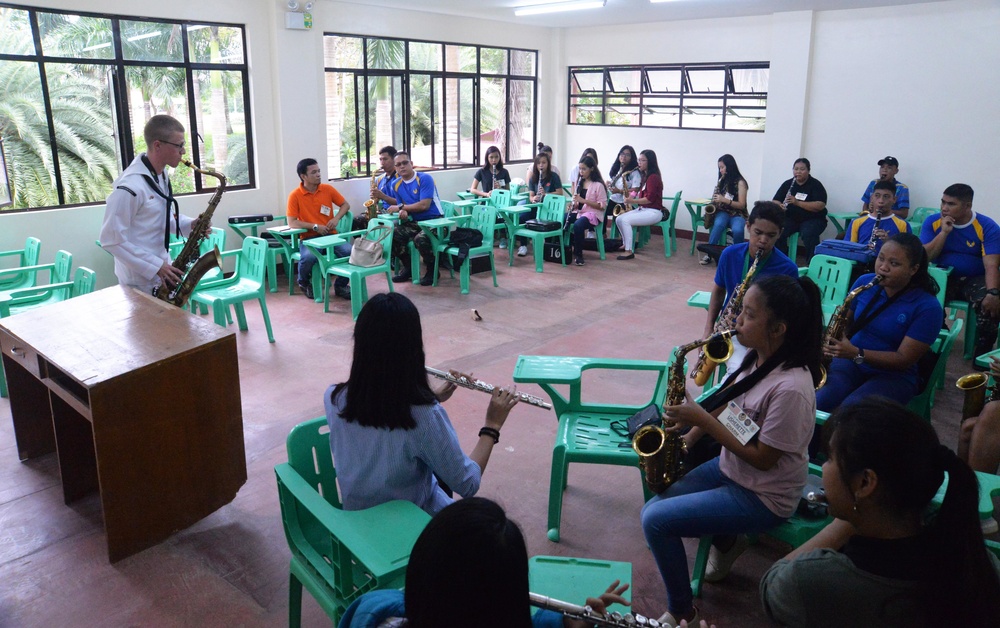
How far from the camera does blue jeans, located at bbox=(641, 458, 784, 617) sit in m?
2.17

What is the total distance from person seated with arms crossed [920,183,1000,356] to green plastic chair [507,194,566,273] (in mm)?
3530

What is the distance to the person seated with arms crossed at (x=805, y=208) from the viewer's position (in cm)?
774

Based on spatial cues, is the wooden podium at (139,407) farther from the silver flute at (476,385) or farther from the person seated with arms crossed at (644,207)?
the person seated with arms crossed at (644,207)

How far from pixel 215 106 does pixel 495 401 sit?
19.7 feet

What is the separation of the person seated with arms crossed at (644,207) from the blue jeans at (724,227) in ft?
2.09

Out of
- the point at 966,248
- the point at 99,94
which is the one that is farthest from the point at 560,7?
the point at 966,248

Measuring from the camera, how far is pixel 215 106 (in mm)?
7066

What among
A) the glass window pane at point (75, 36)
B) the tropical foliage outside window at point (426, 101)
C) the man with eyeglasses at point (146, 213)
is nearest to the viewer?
the man with eyeglasses at point (146, 213)

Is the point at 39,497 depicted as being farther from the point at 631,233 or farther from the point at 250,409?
the point at 631,233

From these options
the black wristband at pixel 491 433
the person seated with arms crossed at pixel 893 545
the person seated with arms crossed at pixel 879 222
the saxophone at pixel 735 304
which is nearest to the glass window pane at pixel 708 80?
the person seated with arms crossed at pixel 879 222

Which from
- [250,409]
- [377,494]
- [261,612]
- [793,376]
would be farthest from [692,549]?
[250,409]

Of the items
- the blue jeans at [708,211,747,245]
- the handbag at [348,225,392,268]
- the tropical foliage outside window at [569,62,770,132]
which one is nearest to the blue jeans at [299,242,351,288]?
the handbag at [348,225,392,268]

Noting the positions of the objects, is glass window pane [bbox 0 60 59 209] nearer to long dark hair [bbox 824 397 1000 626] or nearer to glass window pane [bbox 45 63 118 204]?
glass window pane [bbox 45 63 118 204]

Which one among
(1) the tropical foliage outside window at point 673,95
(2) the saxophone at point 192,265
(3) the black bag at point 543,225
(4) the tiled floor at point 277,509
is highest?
(1) the tropical foliage outside window at point 673,95
